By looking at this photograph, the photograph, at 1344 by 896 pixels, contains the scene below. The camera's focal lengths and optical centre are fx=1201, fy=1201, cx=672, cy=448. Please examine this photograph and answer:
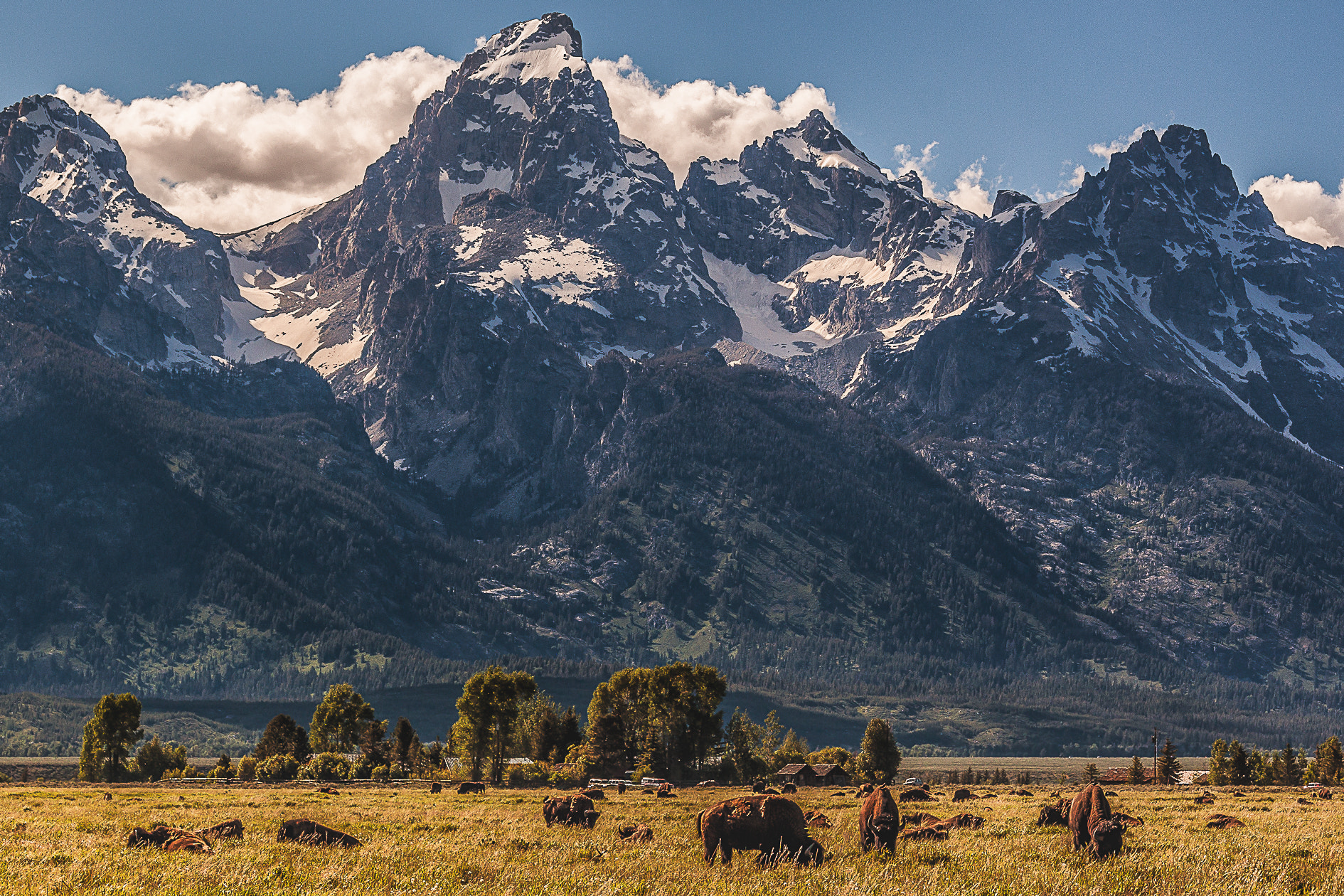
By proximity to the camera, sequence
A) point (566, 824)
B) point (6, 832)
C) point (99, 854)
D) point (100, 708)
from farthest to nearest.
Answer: point (100, 708), point (566, 824), point (6, 832), point (99, 854)

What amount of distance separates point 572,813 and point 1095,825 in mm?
25522

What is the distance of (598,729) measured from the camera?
142 meters

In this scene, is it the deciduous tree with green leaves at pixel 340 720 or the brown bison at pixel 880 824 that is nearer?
the brown bison at pixel 880 824

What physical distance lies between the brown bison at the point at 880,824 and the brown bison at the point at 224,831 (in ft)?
71.4

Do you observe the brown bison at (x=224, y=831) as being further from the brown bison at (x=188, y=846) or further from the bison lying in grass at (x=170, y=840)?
the brown bison at (x=188, y=846)

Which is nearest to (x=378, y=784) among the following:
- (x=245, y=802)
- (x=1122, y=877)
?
(x=245, y=802)

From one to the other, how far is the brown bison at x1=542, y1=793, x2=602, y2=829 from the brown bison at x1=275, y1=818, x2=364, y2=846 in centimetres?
1473

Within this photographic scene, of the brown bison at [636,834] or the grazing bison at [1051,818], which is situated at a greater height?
the grazing bison at [1051,818]

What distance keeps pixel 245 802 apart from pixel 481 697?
7758 cm

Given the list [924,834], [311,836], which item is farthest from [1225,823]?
[311,836]

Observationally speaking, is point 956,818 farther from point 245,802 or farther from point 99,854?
point 245,802

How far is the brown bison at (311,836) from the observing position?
133 feet

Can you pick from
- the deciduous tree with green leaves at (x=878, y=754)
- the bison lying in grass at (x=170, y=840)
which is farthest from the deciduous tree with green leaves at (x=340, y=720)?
the bison lying in grass at (x=170, y=840)

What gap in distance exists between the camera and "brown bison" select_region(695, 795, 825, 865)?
118 feet
